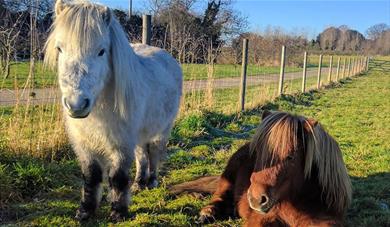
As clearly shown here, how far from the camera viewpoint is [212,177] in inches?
198

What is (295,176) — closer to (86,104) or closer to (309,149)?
(309,149)

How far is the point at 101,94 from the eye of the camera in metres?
3.68

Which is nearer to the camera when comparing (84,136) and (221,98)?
(84,136)

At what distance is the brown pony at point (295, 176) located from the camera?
302 cm

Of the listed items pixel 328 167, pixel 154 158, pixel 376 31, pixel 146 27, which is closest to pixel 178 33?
pixel 146 27

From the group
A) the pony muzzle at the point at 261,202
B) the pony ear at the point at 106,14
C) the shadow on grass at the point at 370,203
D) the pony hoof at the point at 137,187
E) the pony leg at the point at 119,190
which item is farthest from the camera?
the pony hoof at the point at 137,187

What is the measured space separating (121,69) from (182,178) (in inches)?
93.6

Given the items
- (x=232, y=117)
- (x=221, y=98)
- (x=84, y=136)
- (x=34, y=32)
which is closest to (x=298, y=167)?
(x=84, y=136)

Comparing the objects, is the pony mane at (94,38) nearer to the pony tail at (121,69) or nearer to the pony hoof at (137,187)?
the pony tail at (121,69)

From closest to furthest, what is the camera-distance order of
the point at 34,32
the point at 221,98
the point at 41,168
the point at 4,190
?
the point at 4,190
the point at 41,168
the point at 34,32
the point at 221,98

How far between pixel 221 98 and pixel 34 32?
9.42 metres

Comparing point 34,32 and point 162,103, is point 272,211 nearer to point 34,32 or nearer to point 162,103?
point 162,103

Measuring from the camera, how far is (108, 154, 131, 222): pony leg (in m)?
3.93

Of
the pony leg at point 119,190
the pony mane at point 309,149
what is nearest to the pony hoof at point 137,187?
the pony leg at point 119,190
